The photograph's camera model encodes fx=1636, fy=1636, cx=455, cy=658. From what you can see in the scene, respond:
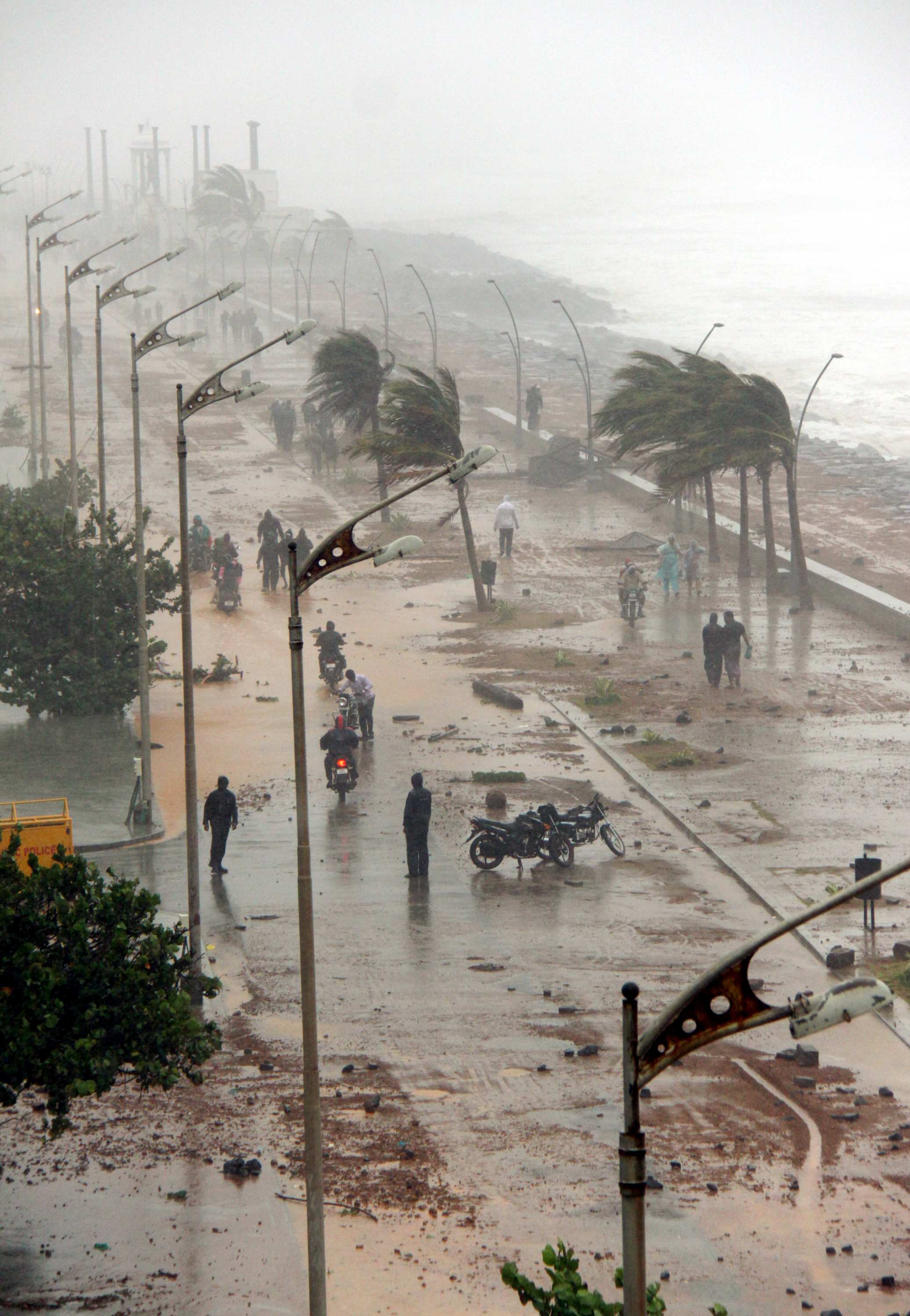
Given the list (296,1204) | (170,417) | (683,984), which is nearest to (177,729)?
(683,984)

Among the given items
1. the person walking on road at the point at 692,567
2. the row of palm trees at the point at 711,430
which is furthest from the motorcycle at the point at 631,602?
the row of palm trees at the point at 711,430

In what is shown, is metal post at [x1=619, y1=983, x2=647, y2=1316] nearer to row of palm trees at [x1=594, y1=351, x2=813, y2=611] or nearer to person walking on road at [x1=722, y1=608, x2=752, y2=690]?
person walking on road at [x1=722, y1=608, x2=752, y2=690]

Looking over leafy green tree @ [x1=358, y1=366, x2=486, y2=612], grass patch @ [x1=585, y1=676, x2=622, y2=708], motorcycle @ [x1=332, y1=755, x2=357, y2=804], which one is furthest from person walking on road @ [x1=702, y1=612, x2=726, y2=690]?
motorcycle @ [x1=332, y1=755, x2=357, y2=804]

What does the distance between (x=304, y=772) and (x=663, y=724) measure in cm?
1714

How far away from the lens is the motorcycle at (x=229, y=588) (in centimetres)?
3347

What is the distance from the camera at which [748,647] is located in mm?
30125

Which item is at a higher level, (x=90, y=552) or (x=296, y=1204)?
(x=90, y=552)

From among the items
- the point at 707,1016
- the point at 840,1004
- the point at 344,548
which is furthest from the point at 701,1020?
the point at 344,548

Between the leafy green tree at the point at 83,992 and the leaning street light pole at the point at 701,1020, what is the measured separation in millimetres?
5122

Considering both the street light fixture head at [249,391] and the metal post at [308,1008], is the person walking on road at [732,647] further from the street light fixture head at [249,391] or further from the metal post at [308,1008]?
the metal post at [308,1008]

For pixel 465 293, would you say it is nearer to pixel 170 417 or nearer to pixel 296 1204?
pixel 170 417

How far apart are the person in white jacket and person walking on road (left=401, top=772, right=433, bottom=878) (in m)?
21.8

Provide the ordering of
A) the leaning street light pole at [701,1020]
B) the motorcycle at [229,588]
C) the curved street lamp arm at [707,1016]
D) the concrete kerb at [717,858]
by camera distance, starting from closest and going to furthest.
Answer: the leaning street light pole at [701,1020]
the curved street lamp arm at [707,1016]
the concrete kerb at [717,858]
the motorcycle at [229,588]

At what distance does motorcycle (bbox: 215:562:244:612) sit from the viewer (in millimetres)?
33469
